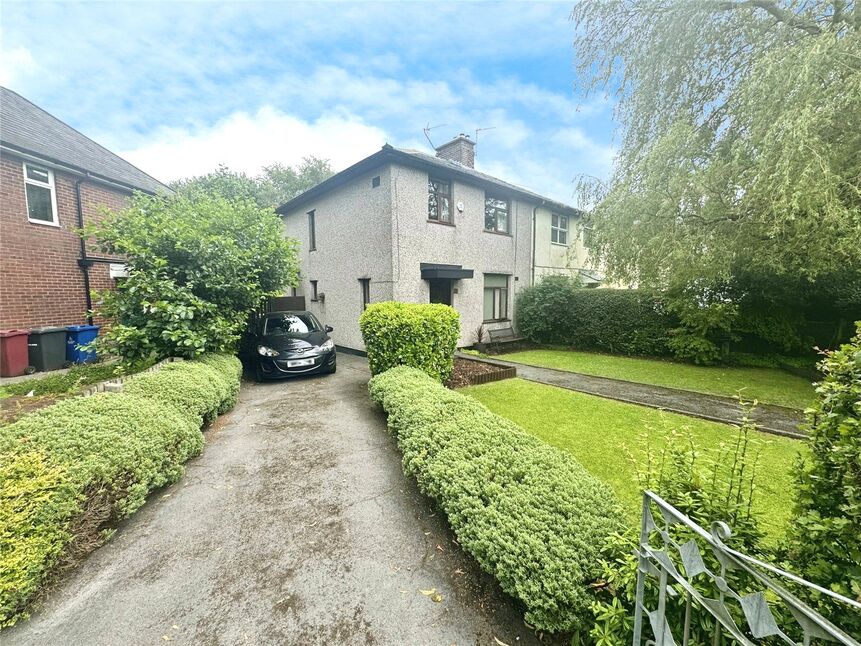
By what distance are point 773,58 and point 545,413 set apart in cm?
742

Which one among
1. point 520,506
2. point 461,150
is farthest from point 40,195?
point 520,506

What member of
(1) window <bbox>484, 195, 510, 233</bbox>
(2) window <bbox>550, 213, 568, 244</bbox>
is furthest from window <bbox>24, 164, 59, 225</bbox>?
(2) window <bbox>550, 213, 568, 244</bbox>

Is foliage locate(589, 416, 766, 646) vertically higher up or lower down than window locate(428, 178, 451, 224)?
lower down

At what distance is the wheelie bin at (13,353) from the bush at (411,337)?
27.0 feet

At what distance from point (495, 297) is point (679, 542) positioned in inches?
479

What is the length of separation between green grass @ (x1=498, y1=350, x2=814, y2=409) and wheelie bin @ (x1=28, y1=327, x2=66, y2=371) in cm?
1219

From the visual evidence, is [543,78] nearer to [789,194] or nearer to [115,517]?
[789,194]

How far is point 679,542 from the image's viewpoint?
1.77 meters

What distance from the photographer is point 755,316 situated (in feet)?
31.7

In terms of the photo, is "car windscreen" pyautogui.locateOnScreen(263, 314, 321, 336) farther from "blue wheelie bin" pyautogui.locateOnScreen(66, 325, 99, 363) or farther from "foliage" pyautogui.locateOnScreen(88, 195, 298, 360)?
"blue wheelie bin" pyautogui.locateOnScreen(66, 325, 99, 363)

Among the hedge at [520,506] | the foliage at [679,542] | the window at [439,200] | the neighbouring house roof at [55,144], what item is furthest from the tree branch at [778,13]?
the neighbouring house roof at [55,144]

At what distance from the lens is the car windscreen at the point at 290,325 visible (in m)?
8.55

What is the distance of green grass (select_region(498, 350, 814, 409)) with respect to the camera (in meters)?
7.20

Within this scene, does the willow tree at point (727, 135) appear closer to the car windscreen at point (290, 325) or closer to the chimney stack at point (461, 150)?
the chimney stack at point (461, 150)
